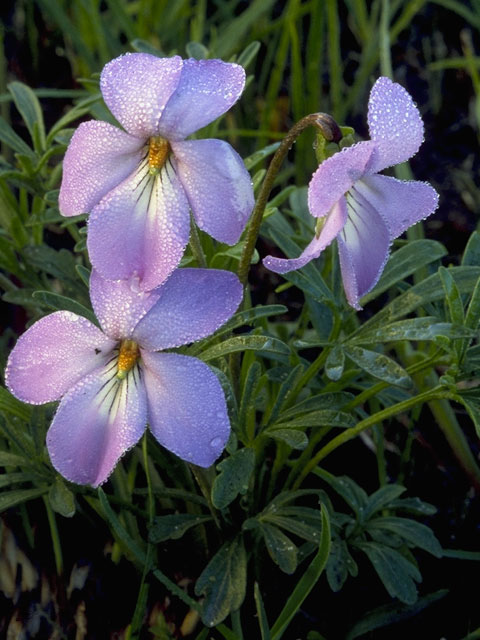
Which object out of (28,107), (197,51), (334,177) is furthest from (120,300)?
(197,51)

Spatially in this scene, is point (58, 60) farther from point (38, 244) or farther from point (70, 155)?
point (70, 155)

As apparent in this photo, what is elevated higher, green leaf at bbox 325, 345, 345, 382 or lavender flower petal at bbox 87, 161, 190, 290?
lavender flower petal at bbox 87, 161, 190, 290

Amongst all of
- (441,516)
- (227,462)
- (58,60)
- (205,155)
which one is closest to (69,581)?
(227,462)

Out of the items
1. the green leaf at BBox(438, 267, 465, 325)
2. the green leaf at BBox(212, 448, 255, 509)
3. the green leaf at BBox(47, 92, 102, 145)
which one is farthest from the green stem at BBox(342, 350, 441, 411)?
the green leaf at BBox(47, 92, 102, 145)

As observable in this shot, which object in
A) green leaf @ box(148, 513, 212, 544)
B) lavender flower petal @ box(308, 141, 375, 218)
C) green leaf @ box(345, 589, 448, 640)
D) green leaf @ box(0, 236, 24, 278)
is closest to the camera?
lavender flower petal @ box(308, 141, 375, 218)

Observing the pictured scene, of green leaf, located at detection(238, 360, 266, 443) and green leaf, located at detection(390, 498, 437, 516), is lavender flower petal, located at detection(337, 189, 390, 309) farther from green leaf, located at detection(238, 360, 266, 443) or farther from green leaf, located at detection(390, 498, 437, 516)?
green leaf, located at detection(390, 498, 437, 516)

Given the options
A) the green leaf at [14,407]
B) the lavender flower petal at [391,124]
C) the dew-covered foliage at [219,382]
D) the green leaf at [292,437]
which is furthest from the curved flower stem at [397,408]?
the green leaf at [14,407]

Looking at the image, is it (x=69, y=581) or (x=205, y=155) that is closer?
(x=205, y=155)
